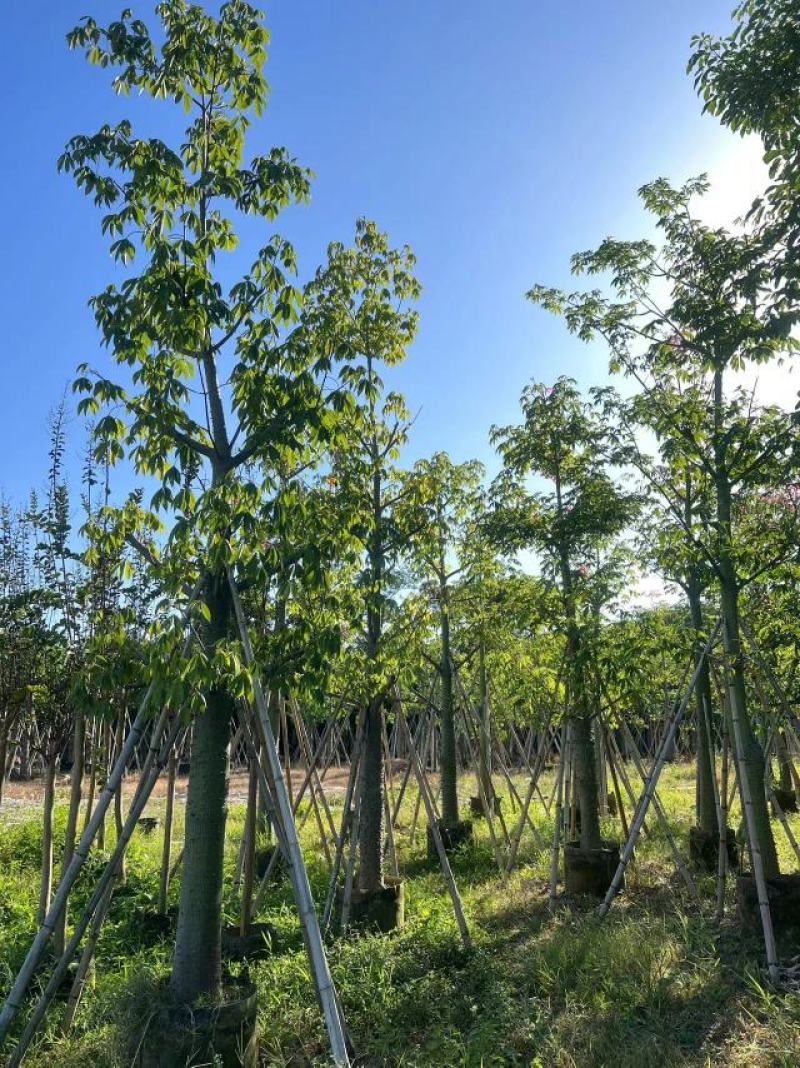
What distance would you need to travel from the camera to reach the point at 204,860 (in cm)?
449

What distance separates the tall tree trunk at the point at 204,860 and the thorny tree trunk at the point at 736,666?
158 inches

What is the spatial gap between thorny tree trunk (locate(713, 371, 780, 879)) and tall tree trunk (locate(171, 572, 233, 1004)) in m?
4.02

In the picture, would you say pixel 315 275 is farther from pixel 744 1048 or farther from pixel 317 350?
pixel 744 1048

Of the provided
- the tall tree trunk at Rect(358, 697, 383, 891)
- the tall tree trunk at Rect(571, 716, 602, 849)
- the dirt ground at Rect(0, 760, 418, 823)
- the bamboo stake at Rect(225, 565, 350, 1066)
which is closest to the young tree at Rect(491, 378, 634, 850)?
the tall tree trunk at Rect(571, 716, 602, 849)

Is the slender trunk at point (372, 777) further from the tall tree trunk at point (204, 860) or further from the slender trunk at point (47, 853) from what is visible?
the slender trunk at point (47, 853)

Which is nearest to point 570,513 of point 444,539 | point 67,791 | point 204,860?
point 444,539

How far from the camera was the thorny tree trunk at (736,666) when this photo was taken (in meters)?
5.78

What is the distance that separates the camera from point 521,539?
8.30m

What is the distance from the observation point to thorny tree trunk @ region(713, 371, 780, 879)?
578 centimetres

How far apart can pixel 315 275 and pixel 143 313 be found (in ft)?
11.1

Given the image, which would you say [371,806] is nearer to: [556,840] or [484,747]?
[556,840]

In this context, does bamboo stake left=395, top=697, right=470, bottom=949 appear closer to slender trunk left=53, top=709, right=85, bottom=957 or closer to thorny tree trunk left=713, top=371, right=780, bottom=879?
thorny tree trunk left=713, top=371, right=780, bottom=879

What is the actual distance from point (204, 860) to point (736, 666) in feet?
14.9

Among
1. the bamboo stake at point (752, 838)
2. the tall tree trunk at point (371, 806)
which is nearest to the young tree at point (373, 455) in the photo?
the tall tree trunk at point (371, 806)
